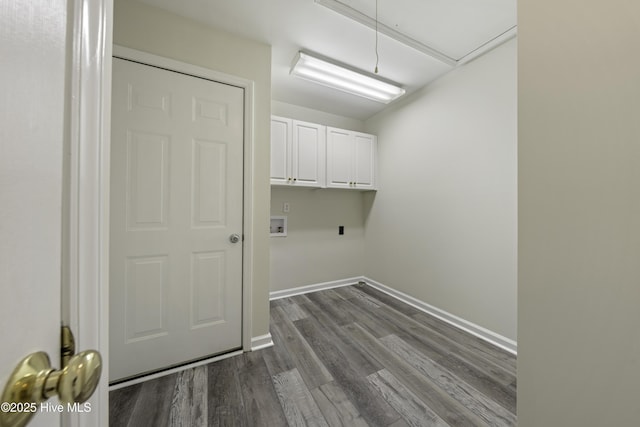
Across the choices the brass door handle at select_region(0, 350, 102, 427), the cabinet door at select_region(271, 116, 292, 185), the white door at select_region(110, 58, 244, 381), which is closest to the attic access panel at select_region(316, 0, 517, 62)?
the white door at select_region(110, 58, 244, 381)

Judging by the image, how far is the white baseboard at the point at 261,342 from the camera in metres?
1.82

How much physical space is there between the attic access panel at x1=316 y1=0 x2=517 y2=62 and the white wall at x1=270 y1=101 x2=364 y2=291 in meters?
1.46

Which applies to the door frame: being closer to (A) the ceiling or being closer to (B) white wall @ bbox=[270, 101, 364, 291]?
(A) the ceiling

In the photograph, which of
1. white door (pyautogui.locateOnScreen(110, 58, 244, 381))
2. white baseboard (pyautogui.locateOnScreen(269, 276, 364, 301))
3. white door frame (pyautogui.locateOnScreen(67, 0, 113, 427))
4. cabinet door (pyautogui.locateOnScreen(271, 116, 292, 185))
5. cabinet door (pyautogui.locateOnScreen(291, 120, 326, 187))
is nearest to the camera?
white door frame (pyautogui.locateOnScreen(67, 0, 113, 427))

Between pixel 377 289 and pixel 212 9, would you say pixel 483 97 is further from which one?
pixel 377 289

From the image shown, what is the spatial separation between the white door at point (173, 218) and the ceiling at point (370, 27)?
46cm

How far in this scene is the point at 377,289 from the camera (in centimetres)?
313

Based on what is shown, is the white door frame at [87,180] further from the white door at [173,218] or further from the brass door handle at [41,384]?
the white door at [173,218]

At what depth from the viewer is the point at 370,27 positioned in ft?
5.66

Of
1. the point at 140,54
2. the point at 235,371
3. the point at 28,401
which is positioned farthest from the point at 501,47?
the point at 235,371

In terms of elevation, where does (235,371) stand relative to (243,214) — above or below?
below

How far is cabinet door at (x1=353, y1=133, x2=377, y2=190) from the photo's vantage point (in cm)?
305

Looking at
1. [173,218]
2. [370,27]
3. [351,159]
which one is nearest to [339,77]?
[370,27]

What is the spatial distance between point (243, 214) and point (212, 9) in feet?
4.61
